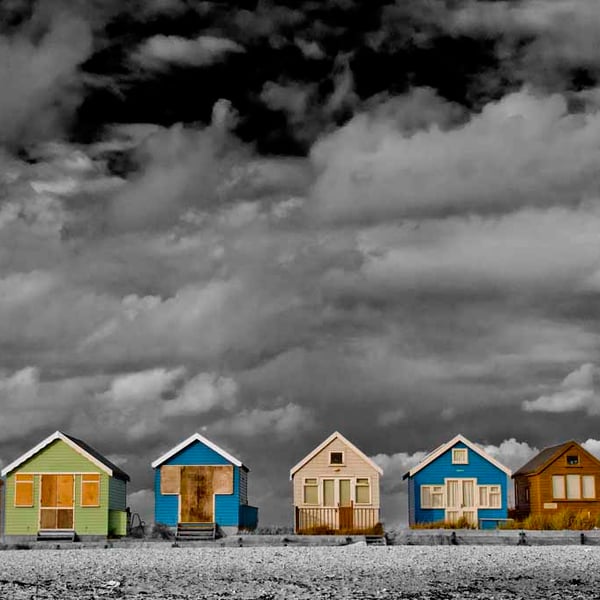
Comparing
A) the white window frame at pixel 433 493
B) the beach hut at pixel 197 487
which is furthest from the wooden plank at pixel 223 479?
the white window frame at pixel 433 493

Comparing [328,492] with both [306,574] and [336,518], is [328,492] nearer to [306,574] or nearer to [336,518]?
[336,518]

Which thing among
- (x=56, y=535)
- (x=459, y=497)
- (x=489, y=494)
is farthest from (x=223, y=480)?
(x=489, y=494)

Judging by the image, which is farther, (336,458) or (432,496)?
(432,496)

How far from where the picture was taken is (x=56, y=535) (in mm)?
47062

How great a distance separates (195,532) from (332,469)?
6.41m

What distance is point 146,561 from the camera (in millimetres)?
32469

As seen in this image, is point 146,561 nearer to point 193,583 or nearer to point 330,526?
point 193,583

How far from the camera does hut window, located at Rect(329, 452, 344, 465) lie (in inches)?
1945

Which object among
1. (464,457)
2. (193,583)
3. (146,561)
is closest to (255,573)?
(193,583)

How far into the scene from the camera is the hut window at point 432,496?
50844 millimetres

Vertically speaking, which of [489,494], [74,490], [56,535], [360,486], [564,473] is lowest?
[56,535]

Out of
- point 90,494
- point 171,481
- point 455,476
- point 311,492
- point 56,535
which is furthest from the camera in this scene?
point 455,476

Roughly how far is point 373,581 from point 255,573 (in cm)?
Answer: 329

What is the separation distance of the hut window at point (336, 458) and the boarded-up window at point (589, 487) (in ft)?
38.2
